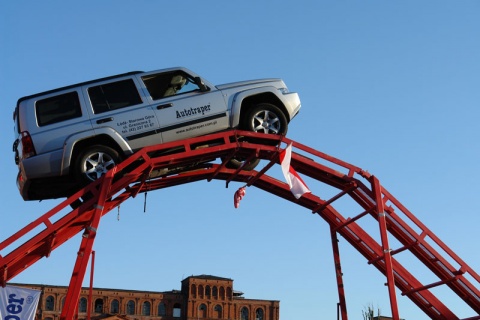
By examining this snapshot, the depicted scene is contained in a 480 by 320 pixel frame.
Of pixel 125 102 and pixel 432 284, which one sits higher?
pixel 125 102

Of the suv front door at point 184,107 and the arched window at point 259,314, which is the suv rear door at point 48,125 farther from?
the arched window at point 259,314

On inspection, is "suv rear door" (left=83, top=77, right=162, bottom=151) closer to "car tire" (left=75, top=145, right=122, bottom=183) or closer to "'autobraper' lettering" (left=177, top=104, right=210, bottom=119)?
"car tire" (left=75, top=145, right=122, bottom=183)

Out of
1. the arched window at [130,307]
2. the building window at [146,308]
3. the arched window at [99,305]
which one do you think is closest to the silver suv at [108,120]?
the arched window at [99,305]

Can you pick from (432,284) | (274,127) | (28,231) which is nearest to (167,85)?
(274,127)

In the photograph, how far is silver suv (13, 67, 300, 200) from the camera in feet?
43.6

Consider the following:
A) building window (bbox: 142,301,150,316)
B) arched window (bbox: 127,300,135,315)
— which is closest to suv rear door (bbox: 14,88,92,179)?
arched window (bbox: 127,300,135,315)

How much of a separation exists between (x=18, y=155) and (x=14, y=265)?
1.96 metres

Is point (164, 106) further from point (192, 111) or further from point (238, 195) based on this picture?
point (238, 195)

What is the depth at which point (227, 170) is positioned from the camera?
50.0 ft

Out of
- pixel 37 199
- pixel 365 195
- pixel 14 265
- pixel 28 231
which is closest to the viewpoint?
pixel 28 231

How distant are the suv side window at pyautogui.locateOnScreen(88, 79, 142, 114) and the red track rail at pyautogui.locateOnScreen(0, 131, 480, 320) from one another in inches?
42.8

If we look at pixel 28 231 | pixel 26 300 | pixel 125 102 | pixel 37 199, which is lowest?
pixel 26 300

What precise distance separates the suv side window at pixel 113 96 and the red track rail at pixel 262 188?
1087 mm

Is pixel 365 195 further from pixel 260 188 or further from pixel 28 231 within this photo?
pixel 28 231
